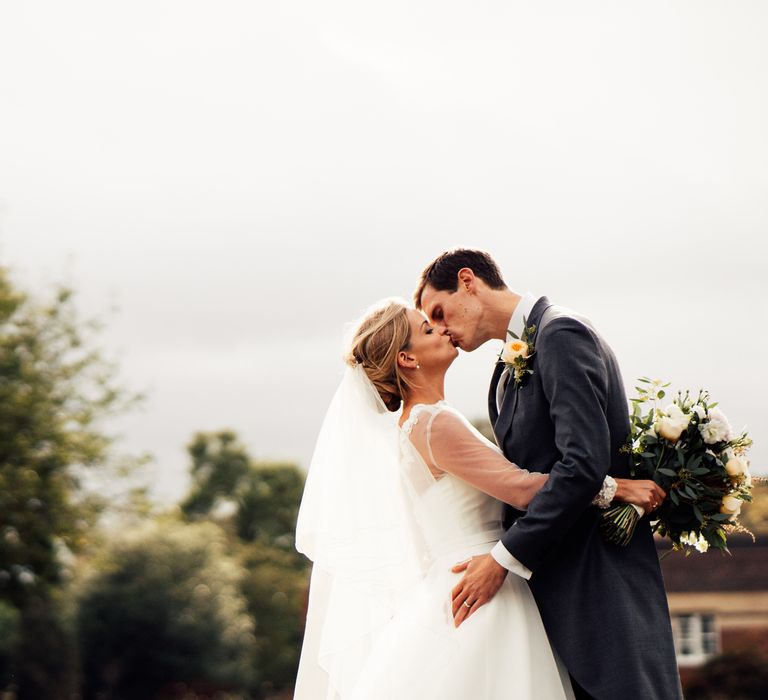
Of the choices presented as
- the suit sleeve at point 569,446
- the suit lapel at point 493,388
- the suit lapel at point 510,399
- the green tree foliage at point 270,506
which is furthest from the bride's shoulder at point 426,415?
the green tree foliage at point 270,506

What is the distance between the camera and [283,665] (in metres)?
46.9

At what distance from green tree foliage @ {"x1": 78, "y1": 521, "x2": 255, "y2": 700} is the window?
1204 cm

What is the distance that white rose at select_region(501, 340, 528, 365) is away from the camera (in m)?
5.06

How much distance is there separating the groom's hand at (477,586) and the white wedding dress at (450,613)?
0.04m

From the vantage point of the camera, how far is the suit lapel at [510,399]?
5199 millimetres

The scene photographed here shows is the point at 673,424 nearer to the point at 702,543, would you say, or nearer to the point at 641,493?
the point at 641,493

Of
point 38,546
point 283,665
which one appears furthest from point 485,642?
point 283,665

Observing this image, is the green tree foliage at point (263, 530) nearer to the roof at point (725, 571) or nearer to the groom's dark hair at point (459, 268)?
the roof at point (725, 571)

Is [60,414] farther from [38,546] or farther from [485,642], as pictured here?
[485,642]

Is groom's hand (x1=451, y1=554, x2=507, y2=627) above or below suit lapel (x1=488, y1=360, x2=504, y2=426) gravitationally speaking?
below

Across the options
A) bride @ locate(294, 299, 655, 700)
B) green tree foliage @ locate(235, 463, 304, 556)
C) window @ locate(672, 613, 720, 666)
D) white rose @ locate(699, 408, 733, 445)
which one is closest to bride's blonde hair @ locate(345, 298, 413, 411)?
bride @ locate(294, 299, 655, 700)

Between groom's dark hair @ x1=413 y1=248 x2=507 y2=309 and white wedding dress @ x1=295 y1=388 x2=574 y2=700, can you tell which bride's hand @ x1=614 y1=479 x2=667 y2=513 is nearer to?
white wedding dress @ x1=295 y1=388 x2=574 y2=700

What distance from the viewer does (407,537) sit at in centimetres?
539

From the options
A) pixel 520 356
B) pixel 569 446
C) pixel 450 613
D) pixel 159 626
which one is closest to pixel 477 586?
pixel 450 613
